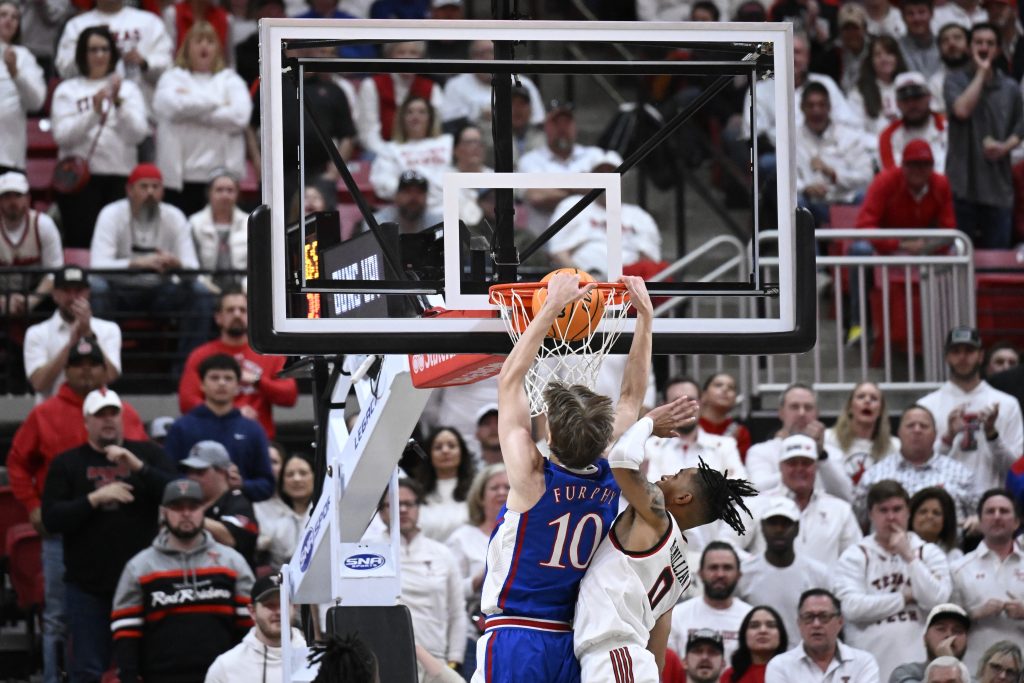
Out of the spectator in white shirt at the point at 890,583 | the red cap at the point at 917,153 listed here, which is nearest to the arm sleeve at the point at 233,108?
the red cap at the point at 917,153

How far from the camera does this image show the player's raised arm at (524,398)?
22.8 ft

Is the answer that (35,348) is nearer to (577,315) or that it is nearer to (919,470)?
(919,470)

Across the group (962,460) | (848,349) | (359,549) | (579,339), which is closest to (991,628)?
(962,460)

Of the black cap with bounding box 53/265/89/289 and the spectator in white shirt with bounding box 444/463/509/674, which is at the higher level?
the black cap with bounding box 53/265/89/289

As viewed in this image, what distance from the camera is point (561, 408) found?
23.5 feet

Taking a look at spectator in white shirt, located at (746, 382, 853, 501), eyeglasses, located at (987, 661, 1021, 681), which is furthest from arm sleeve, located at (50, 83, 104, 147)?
eyeglasses, located at (987, 661, 1021, 681)

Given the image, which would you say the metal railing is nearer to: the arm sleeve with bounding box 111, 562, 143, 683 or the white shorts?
the arm sleeve with bounding box 111, 562, 143, 683

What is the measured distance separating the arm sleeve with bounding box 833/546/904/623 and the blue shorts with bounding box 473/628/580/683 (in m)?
5.09

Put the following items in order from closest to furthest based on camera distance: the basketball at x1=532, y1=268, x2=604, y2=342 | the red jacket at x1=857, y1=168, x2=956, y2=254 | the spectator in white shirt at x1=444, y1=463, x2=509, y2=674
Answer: the basketball at x1=532, y1=268, x2=604, y2=342
the spectator in white shirt at x1=444, y1=463, x2=509, y2=674
the red jacket at x1=857, y1=168, x2=956, y2=254

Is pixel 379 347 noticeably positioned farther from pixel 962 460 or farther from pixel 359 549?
pixel 962 460

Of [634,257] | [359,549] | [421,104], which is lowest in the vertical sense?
[359,549]

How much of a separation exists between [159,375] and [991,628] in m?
6.58

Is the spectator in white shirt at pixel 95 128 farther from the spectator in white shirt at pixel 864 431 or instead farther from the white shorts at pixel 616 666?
the white shorts at pixel 616 666

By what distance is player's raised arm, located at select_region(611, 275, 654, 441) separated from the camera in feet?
23.6
